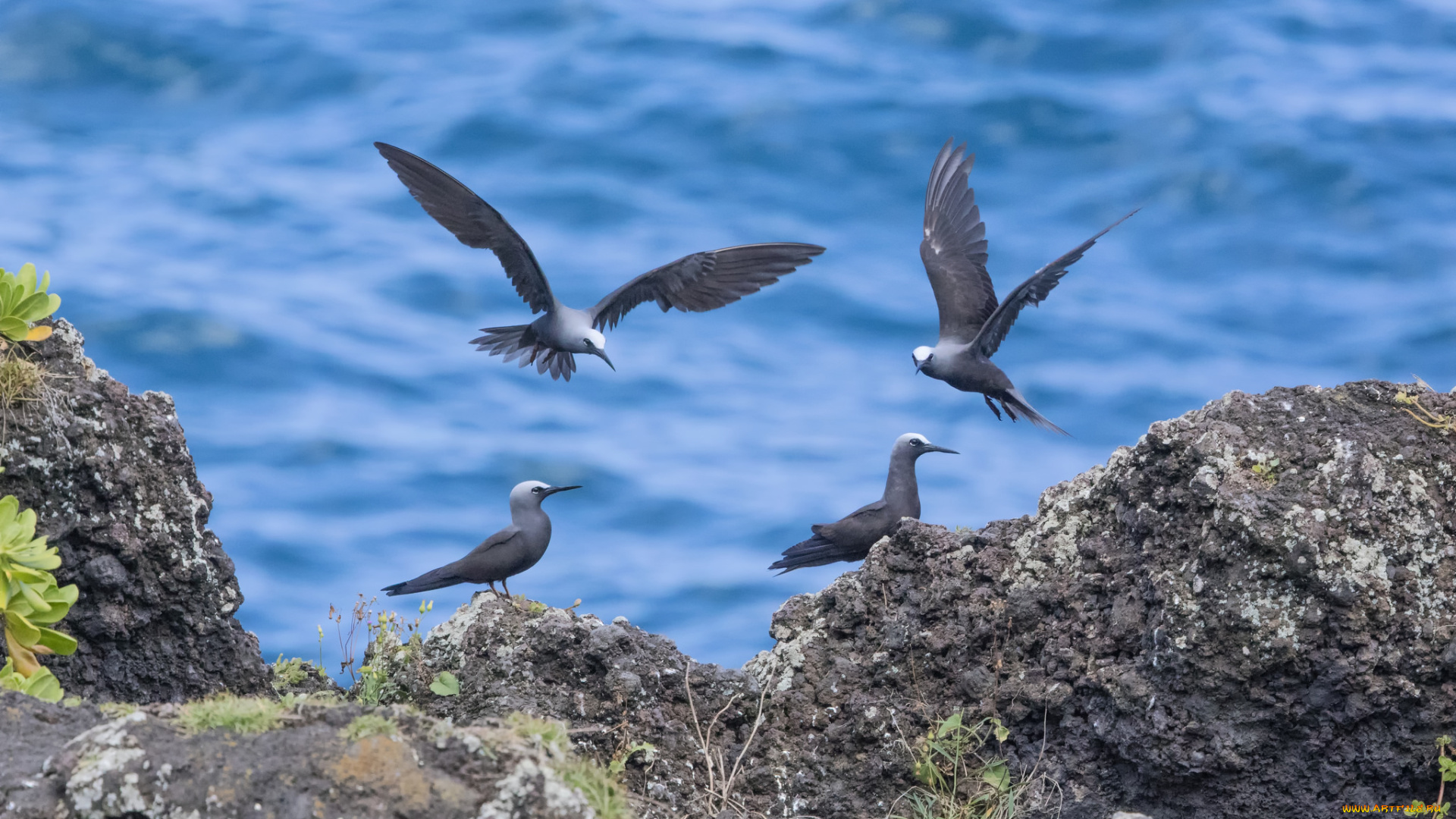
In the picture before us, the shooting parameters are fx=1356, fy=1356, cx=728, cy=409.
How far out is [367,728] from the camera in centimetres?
324

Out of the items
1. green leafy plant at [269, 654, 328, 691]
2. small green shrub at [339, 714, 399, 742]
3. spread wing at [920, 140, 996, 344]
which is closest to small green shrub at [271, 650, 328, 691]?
green leafy plant at [269, 654, 328, 691]

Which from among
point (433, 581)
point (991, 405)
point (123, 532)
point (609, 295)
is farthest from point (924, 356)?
point (123, 532)

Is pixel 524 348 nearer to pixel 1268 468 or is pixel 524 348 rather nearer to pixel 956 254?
pixel 956 254

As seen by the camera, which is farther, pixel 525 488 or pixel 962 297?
pixel 962 297

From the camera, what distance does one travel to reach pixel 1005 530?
18.9 feet

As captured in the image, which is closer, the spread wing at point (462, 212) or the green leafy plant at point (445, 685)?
the green leafy plant at point (445, 685)

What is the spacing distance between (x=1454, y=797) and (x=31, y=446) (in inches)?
204

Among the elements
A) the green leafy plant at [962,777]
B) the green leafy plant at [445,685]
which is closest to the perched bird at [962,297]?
the green leafy plant at [962,777]

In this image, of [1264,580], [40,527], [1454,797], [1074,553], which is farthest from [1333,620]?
[40,527]

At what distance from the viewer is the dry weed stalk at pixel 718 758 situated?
5152mm

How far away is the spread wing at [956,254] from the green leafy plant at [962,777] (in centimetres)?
451

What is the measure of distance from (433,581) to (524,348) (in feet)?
8.66

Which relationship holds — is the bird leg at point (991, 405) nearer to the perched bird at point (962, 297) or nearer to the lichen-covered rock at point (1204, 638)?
the perched bird at point (962, 297)

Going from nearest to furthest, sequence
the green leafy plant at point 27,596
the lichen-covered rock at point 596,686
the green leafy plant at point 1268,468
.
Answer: the green leafy plant at point 27,596, the green leafy plant at point 1268,468, the lichen-covered rock at point 596,686
